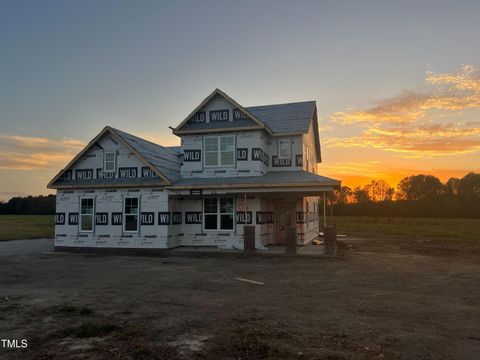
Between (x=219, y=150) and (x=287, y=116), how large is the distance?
495cm

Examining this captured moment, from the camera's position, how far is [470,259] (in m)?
17.9

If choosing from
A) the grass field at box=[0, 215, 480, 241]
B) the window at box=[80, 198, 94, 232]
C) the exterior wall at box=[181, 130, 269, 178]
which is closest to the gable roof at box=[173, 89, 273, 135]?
the exterior wall at box=[181, 130, 269, 178]

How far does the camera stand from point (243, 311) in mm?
8633

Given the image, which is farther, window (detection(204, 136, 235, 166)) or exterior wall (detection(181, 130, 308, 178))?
window (detection(204, 136, 235, 166))

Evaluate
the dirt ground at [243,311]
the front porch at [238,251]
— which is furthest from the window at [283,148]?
the dirt ground at [243,311]

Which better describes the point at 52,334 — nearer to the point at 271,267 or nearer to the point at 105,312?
the point at 105,312

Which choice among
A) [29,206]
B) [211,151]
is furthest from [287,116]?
[29,206]

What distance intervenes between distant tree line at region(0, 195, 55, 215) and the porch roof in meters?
85.9

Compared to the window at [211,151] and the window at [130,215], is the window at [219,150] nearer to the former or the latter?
the window at [211,151]

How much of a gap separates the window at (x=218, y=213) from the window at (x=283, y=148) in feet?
13.5

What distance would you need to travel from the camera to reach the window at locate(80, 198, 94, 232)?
21609 millimetres

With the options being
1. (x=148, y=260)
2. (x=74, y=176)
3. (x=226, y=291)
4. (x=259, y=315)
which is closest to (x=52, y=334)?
(x=259, y=315)

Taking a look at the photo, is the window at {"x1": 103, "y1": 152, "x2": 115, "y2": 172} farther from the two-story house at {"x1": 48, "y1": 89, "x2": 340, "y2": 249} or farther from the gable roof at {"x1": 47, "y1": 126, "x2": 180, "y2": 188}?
the gable roof at {"x1": 47, "y1": 126, "x2": 180, "y2": 188}

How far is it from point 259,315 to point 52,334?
391 cm
